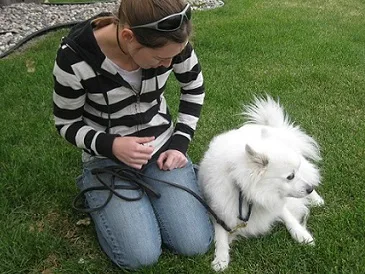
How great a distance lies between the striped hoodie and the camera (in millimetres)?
2156

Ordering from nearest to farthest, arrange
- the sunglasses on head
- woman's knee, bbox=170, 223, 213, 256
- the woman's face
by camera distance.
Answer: the sunglasses on head < the woman's face < woman's knee, bbox=170, 223, 213, 256

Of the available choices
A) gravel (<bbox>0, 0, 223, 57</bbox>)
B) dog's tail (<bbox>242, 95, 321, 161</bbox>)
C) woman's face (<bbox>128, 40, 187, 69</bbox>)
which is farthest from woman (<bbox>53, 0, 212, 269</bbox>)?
gravel (<bbox>0, 0, 223, 57</bbox>)

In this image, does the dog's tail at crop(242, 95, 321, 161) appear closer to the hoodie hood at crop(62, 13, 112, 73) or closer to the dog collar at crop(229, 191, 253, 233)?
the dog collar at crop(229, 191, 253, 233)

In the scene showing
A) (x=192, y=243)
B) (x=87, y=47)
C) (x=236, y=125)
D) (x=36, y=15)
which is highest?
(x=87, y=47)

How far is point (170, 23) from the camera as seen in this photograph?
1866 millimetres

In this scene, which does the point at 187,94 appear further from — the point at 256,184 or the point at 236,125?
the point at 236,125

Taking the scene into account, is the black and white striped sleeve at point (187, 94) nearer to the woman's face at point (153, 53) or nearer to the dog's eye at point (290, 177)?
the woman's face at point (153, 53)

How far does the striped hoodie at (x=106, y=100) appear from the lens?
2.16 metres

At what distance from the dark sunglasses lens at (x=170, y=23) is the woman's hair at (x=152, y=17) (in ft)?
0.06

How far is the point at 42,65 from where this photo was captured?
475 centimetres

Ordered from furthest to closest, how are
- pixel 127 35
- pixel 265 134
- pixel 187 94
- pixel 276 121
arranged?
pixel 276 121 → pixel 187 94 → pixel 265 134 → pixel 127 35

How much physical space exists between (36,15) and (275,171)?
611 cm

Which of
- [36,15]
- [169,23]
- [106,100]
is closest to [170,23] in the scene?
[169,23]

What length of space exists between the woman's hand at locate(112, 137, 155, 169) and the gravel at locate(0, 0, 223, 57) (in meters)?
3.82
